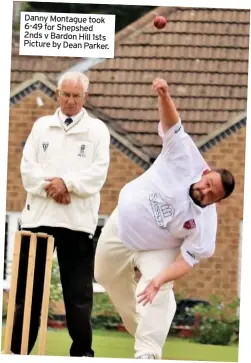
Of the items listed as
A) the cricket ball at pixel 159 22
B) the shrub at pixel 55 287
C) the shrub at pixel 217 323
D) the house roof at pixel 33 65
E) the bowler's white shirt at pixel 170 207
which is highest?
the cricket ball at pixel 159 22

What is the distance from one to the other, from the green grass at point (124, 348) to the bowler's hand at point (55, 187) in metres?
0.87

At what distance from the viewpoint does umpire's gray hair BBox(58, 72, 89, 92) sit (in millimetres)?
9014

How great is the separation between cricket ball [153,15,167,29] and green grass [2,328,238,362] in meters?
Result: 1.96

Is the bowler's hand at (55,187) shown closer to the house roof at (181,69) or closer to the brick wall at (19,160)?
the brick wall at (19,160)

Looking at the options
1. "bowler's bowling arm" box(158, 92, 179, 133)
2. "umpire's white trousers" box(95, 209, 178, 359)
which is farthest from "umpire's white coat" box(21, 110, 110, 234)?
"bowler's bowling arm" box(158, 92, 179, 133)

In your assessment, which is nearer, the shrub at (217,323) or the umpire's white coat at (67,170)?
the umpire's white coat at (67,170)

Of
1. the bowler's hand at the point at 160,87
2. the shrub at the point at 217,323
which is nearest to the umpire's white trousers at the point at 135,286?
the shrub at the point at 217,323

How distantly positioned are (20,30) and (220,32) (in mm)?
1266

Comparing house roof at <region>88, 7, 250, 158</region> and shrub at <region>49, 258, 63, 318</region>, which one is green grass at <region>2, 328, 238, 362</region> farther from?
house roof at <region>88, 7, 250, 158</region>

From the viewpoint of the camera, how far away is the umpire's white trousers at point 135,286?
29.2 ft

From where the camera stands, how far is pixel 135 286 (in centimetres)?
902

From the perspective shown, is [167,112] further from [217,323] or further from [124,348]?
[124,348]

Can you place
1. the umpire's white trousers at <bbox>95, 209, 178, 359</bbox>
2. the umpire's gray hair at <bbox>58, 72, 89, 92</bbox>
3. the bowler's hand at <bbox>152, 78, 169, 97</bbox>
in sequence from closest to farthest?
the bowler's hand at <bbox>152, 78, 169, 97</bbox> → the umpire's white trousers at <bbox>95, 209, 178, 359</bbox> → the umpire's gray hair at <bbox>58, 72, 89, 92</bbox>

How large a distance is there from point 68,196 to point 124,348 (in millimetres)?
1020
